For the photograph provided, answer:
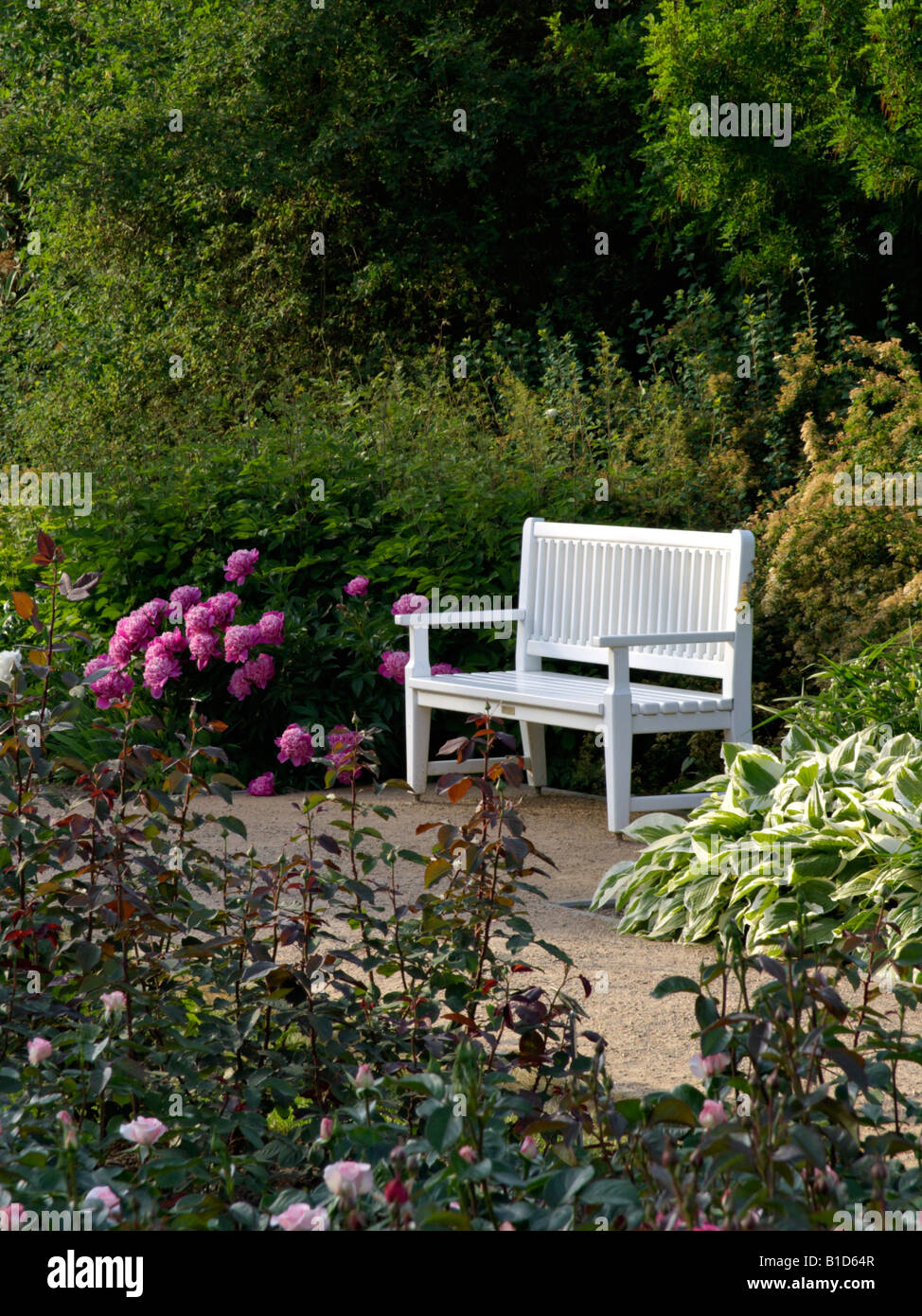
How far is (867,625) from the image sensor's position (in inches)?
254

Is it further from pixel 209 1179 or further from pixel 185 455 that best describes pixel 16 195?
pixel 209 1179

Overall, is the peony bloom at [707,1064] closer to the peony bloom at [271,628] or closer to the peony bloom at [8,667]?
the peony bloom at [8,667]

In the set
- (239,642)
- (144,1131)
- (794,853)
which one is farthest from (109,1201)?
(239,642)

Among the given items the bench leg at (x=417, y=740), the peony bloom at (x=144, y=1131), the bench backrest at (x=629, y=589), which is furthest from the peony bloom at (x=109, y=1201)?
the bench leg at (x=417, y=740)

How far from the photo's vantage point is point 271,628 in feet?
22.6

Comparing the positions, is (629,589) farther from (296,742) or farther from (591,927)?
(591,927)

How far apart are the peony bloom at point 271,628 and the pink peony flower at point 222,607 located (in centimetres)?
15

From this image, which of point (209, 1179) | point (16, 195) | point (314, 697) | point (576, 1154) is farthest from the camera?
point (16, 195)

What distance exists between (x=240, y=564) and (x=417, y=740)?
123cm

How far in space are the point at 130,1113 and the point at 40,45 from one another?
43.0ft

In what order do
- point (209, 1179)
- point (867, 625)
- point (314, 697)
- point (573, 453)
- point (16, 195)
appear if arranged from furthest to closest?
point (16, 195) → point (573, 453) → point (314, 697) → point (867, 625) → point (209, 1179)

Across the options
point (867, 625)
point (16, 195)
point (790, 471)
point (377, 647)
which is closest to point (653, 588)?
point (867, 625)

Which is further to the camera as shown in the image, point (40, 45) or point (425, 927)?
point (40, 45)

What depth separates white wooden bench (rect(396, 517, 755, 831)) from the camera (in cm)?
580
